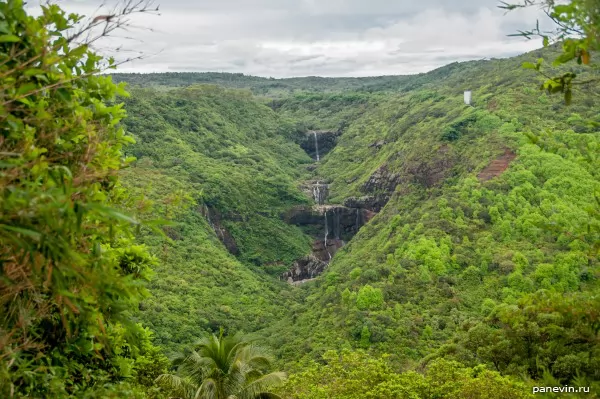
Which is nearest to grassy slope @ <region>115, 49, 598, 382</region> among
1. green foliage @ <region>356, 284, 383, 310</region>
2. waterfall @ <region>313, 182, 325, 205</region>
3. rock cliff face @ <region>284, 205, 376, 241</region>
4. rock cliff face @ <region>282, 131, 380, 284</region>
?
green foliage @ <region>356, 284, 383, 310</region>

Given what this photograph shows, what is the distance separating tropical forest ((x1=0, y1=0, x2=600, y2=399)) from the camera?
13.6 ft

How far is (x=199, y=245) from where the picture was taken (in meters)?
52.8

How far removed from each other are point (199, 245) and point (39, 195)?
50.5 m

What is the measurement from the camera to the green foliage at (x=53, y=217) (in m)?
3.35

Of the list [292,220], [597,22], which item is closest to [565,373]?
[597,22]

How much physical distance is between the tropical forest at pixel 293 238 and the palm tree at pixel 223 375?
5cm

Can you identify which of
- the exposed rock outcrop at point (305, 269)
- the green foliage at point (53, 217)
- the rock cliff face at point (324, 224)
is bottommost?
the exposed rock outcrop at point (305, 269)

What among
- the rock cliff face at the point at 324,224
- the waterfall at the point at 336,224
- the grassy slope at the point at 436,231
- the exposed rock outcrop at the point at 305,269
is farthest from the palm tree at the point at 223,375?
the waterfall at the point at 336,224

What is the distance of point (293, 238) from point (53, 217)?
206ft

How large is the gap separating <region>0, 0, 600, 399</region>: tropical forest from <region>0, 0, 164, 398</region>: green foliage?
31mm

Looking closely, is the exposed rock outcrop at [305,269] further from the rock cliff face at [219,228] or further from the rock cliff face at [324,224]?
the rock cliff face at [219,228]

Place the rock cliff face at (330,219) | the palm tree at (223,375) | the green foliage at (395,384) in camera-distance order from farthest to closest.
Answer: the rock cliff face at (330,219), the palm tree at (223,375), the green foliage at (395,384)

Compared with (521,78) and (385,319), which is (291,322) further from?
(521,78)

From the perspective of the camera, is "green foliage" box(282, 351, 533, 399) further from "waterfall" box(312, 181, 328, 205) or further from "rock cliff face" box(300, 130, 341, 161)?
"rock cliff face" box(300, 130, 341, 161)
